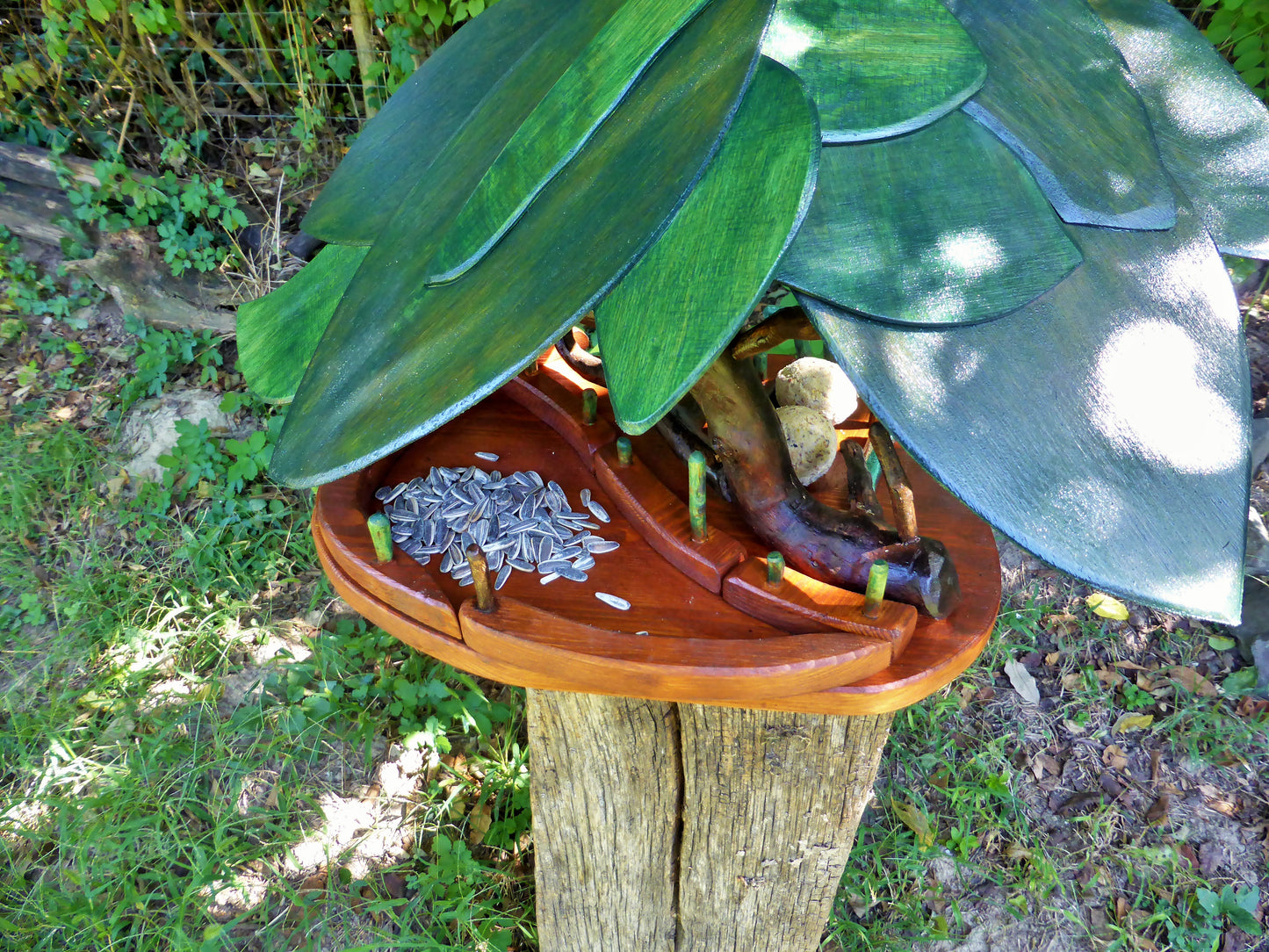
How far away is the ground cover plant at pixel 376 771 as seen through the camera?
185 cm

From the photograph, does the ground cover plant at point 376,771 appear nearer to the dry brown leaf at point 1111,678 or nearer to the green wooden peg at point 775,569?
the dry brown leaf at point 1111,678

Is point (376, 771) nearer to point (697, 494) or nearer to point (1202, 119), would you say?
point (697, 494)

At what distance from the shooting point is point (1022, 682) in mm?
2205

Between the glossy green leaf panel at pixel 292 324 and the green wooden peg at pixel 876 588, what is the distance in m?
0.74

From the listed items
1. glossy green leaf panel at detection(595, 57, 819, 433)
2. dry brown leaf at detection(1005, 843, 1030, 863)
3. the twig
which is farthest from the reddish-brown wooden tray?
the twig

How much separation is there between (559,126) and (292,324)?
1.64 feet

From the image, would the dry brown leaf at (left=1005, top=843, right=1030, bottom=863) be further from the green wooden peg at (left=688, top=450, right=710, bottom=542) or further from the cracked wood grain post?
the green wooden peg at (left=688, top=450, right=710, bottom=542)

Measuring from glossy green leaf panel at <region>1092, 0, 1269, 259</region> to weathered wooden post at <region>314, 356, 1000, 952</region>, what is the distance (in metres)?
0.48

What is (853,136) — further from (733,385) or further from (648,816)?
(648,816)

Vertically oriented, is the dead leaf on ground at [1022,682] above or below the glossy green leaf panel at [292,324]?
below

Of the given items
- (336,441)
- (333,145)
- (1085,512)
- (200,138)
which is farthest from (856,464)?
(200,138)

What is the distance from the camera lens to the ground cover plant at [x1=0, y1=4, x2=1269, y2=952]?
6.06ft

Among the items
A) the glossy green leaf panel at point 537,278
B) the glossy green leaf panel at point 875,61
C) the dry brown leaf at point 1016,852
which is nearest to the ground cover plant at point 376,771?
the dry brown leaf at point 1016,852

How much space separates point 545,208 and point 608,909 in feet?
4.41
